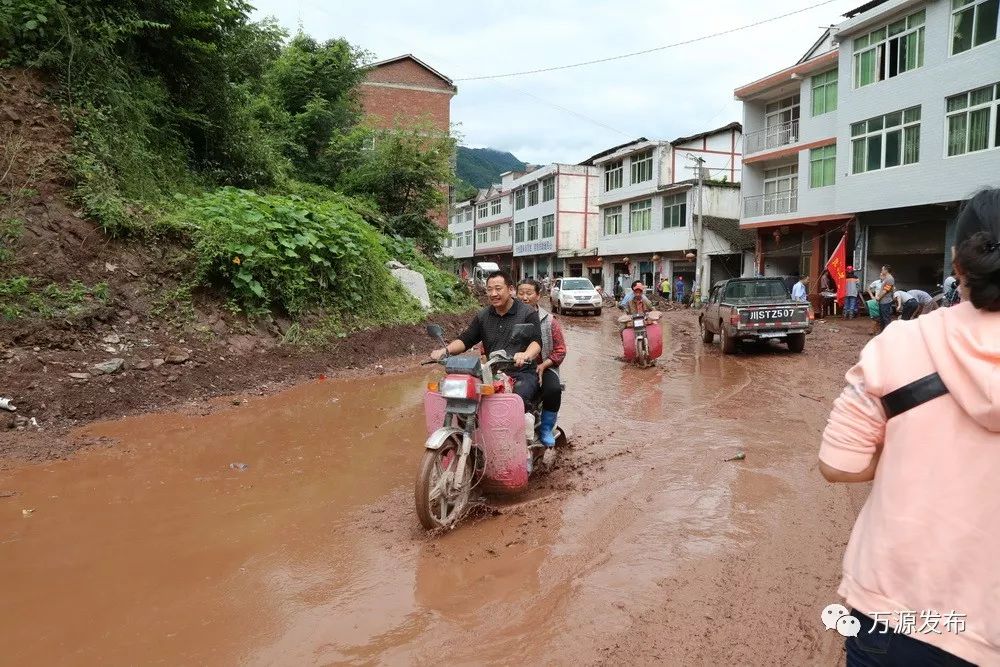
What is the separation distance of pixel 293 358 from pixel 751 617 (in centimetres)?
839

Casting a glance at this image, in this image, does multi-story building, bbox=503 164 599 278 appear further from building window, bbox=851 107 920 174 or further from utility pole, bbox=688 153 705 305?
building window, bbox=851 107 920 174

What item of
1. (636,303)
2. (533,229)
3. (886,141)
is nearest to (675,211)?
(886,141)

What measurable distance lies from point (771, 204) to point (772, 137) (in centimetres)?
291

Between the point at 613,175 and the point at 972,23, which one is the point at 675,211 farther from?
the point at 972,23

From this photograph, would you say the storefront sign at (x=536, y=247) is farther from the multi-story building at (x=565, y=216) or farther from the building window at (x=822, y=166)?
the building window at (x=822, y=166)

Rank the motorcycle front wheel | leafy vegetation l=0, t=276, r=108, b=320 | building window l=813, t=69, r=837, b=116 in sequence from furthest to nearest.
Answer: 1. building window l=813, t=69, r=837, b=116
2. leafy vegetation l=0, t=276, r=108, b=320
3. the motorcycle front wheel

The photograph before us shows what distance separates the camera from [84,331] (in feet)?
26.5

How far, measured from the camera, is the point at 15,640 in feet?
10.4

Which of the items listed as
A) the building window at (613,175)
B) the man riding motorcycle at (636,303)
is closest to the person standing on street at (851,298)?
the man riding motorcycle at (636,303)

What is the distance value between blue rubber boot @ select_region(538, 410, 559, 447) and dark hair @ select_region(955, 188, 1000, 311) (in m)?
4.27

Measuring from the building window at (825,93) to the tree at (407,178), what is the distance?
1442 centimetres

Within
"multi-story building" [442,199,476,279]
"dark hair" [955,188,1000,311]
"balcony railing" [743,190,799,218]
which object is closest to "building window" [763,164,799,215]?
"balcony railing" [743,190,799,218]

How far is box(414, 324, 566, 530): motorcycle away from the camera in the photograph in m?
4.35

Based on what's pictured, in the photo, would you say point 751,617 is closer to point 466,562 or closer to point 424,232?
point 466,562
